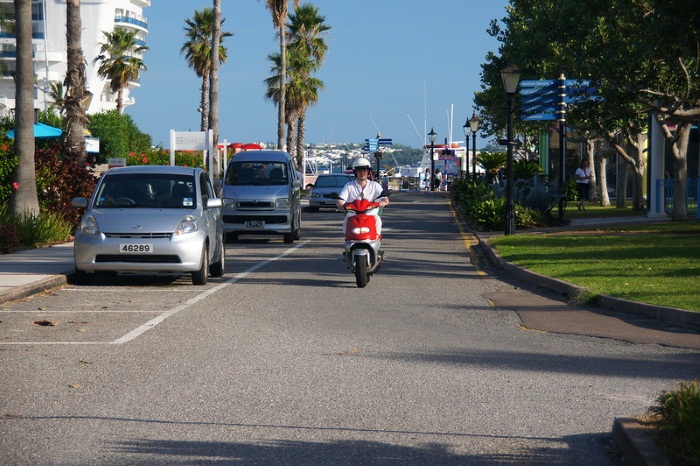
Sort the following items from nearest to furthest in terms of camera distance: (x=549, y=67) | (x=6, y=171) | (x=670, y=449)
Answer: (x=670, y=449), (x=6, y=171), (x=549, y=67)

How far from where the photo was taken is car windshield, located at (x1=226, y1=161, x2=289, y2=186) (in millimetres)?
25984

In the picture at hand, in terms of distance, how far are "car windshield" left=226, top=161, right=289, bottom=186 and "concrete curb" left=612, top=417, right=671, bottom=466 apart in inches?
788

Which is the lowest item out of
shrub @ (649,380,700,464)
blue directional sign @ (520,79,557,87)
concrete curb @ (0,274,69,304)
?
concrete curb @ (0,274,69,304)

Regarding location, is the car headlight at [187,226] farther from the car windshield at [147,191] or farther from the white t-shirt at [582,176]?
the white t-shirt at [582,176]

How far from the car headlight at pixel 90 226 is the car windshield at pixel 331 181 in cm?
2894

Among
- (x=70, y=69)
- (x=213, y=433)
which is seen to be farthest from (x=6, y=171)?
(x=213, y=433)

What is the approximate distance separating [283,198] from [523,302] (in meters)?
11.9

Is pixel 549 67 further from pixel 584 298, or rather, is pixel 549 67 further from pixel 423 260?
pixel 584 298

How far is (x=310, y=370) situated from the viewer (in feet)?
28.8

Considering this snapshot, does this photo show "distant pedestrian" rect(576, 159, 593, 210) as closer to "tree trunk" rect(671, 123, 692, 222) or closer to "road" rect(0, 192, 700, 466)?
"tree trunk" rect(671, 123, 692, 222)

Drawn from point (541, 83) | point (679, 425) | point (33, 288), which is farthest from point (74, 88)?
point (679, 425)

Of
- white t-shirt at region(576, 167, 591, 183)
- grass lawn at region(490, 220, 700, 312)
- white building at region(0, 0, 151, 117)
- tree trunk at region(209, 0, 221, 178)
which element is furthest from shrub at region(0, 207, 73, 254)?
white building at region(0, 0, 151, 117)

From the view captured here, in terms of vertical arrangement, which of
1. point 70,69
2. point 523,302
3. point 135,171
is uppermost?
point 70,69

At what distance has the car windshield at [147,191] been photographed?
53.3 ft
